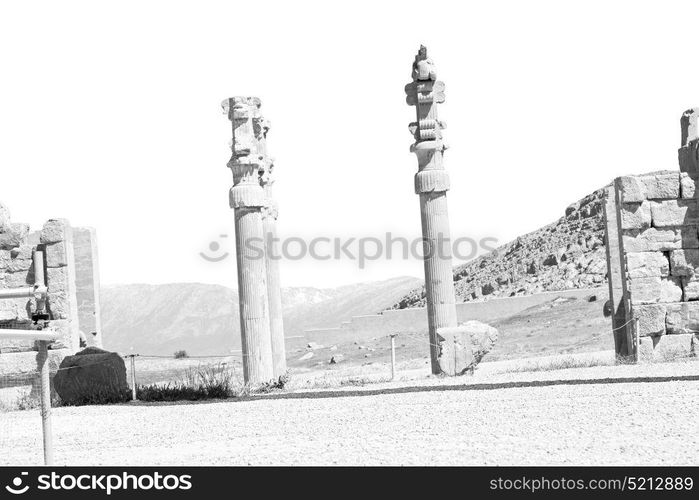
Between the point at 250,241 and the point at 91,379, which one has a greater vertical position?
the point at 250,241

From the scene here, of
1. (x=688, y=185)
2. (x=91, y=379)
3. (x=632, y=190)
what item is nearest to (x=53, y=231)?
(x=91, y=379)

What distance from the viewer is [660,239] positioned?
19.0 meters

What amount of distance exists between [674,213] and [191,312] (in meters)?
85.0

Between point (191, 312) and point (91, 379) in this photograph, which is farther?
point (191, 312)

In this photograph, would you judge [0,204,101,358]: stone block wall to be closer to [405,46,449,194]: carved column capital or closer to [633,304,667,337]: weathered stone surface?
[405,46,449,194]: carved column capital

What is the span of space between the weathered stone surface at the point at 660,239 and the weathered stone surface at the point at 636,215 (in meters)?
0.12

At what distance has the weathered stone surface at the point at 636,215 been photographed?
18.9m

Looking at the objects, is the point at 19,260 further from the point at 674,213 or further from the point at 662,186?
the point at 674,213

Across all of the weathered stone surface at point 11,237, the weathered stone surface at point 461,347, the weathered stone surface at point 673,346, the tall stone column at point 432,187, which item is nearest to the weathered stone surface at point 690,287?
the weathered stone surface at point 673,346

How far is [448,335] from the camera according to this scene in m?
19.0
